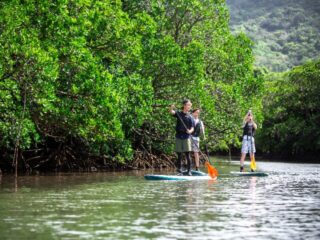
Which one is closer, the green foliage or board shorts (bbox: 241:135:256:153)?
board shorts (bbox: 241:135:256:153)

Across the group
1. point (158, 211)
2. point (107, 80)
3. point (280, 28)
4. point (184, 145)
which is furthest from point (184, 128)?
point (280, 28)

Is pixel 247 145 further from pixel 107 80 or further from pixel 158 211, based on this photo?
pixel 158 211

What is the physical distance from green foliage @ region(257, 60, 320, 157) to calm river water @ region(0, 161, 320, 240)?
38.7 meters

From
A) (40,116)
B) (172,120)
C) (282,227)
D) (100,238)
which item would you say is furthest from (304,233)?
(172,120)

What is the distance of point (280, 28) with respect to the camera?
17175 centimetres

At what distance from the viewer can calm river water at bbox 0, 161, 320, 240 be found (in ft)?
31.0

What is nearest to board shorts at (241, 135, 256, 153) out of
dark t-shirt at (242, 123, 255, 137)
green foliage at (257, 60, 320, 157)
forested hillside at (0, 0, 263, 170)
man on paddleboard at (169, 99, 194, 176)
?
dark t-shirt at (242, 123, 255, 137)

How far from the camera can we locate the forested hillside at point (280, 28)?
494 feet

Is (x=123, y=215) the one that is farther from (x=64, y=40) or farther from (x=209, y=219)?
(x=64, y=40)

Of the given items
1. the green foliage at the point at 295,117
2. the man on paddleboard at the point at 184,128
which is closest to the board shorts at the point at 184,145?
the man on paddleboard at the point at 184,128

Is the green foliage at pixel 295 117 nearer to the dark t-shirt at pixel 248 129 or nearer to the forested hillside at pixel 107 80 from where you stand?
the forested hillside at pixel 107 80

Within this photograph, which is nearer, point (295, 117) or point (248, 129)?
point (248, 129)

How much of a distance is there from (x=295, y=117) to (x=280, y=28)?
115830 mm

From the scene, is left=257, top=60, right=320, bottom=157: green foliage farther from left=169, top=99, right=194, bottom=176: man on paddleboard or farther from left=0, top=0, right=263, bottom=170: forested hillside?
left=169, top=99, right=194, bottom=176: man on paddleboard
